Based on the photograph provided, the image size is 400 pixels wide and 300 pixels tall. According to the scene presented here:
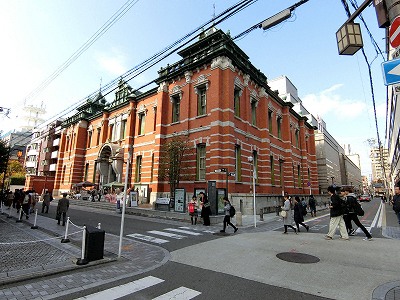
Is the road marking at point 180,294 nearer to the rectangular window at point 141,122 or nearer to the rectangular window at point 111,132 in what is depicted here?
the rectangular window at point 141,122

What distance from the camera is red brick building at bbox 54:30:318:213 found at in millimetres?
20188

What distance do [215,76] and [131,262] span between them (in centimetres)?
1745

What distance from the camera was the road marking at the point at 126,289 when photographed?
4.36 m

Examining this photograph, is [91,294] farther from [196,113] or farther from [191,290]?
[196,113]

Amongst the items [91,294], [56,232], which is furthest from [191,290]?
[56,232]

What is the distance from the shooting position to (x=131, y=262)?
6645 millimetres

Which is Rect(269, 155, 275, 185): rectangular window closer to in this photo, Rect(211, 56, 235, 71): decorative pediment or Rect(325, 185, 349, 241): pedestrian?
Rect(211, 56, 235, 71): decorative pediment

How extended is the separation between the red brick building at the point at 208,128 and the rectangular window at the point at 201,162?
0.09 m

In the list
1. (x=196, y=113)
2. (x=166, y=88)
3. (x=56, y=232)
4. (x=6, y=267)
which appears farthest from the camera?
(x=166, y=88)

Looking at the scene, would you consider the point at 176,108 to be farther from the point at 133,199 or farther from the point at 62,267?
the point at 62,267

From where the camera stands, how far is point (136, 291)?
4.64 meters

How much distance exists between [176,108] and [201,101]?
3501 mm

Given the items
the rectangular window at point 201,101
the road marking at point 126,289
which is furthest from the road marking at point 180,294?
the rectangular window at point 201,101

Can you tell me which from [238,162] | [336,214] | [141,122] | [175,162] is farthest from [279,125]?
[336,214]
